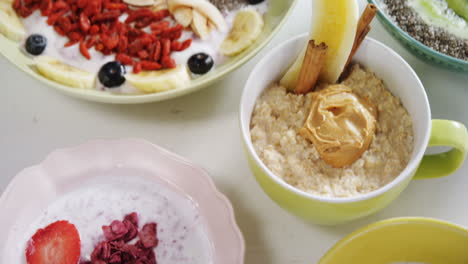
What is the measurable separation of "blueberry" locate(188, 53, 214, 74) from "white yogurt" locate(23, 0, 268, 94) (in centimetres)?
2

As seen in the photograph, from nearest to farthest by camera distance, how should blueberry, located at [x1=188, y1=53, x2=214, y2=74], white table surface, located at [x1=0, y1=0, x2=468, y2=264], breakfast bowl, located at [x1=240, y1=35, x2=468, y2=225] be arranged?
breakfast bowl, located at [x1=240, y1=35, x2=468, y2=225], white table surface, located at [x1=0, y1=0, x2=468, y2=264], blueberry, located at [x1=188, y1=53, x2=214, y2=74]

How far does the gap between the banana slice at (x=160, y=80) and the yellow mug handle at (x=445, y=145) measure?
44 centimetres

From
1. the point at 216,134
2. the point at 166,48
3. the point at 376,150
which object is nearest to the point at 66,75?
the point at 166,48

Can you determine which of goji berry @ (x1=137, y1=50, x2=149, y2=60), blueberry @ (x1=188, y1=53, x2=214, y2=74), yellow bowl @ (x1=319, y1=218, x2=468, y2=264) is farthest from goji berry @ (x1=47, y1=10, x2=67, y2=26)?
yellow bowl @ (x1=319, y1=218, x2=468, y2=264)

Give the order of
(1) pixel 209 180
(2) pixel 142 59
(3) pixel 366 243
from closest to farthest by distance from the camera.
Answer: (3) pixel 366 243 → (1) pixel 209 180 → (2) pixel 142 59

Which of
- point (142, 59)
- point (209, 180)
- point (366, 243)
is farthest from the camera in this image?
point (142, 59)

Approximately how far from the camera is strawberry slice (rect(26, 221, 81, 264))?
2.67 ft

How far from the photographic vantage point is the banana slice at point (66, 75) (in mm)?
944

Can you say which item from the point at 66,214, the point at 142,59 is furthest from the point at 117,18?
the point at 66,214

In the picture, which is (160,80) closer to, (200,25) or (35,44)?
(200,25)

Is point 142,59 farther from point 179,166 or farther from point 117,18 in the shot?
point 179,166

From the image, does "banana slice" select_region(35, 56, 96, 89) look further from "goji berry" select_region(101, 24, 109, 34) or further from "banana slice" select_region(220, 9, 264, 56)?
"banana slice" select_region(220, 9, 264, 56)

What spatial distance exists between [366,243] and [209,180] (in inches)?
10.6

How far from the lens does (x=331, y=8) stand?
754 mm
